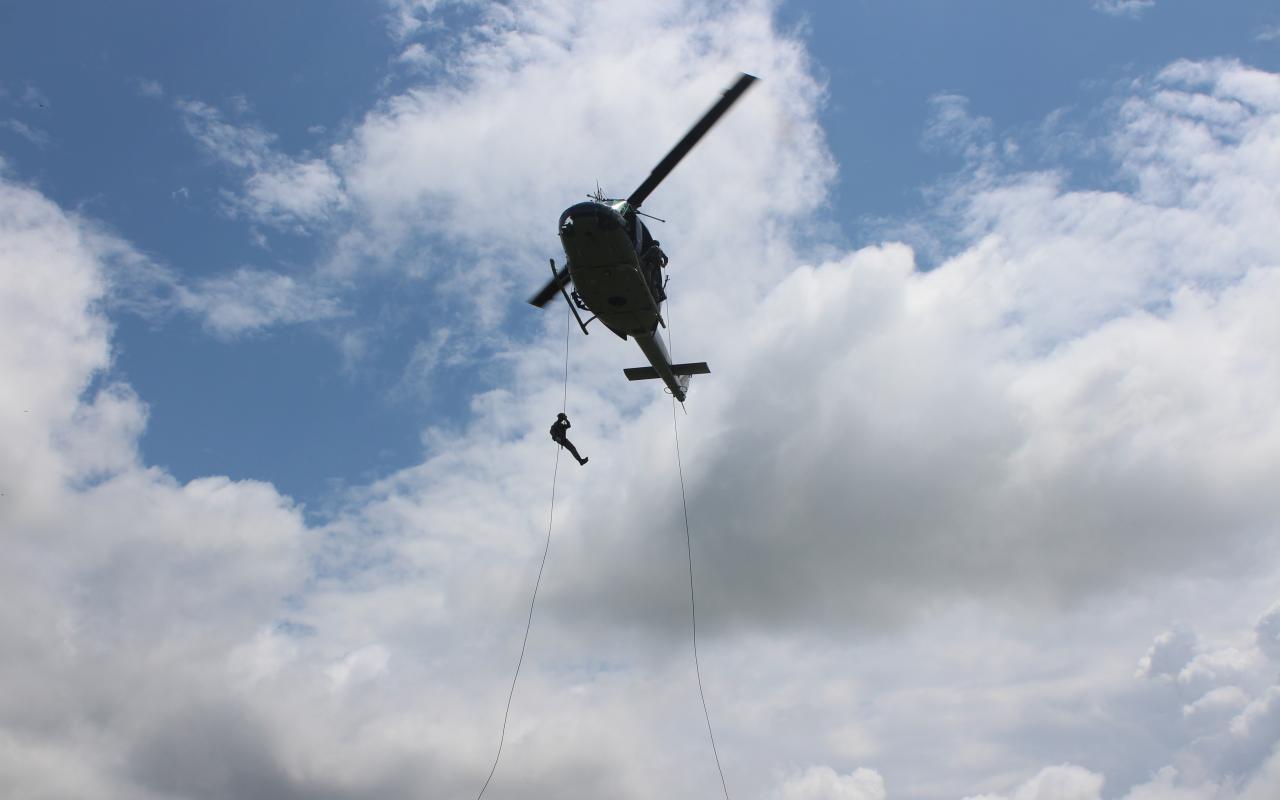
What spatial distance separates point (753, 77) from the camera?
80.8 feet

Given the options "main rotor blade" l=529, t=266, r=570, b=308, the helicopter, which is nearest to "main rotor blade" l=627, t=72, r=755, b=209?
the helicopter

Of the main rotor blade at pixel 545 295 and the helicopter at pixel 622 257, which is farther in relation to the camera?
the main rotor blade at pixel 545 295

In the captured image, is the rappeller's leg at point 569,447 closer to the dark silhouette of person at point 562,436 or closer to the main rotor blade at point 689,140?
the dark silhouette of person at point 562,436

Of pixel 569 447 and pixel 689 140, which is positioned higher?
pixel 689 140

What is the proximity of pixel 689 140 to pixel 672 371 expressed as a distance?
810cm

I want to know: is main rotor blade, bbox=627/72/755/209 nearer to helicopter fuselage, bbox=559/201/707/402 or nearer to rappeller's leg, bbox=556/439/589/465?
helicopter fuselage, bbox=559/201/707/402

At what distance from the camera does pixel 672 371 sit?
31.2m

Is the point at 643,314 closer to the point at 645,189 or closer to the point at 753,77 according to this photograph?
the point at 645,189

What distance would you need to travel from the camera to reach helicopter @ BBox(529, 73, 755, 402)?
79.2 feet

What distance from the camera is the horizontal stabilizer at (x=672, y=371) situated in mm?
31000

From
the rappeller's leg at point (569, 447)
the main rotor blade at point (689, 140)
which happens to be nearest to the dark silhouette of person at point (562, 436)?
the rappeller's leg at point (569, 447)

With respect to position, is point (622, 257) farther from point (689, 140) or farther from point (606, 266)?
point (689, 140)

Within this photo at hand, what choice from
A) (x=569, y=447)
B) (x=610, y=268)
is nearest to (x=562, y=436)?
(x=569, y=447)

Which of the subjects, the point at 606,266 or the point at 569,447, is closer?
the point at 606,266
